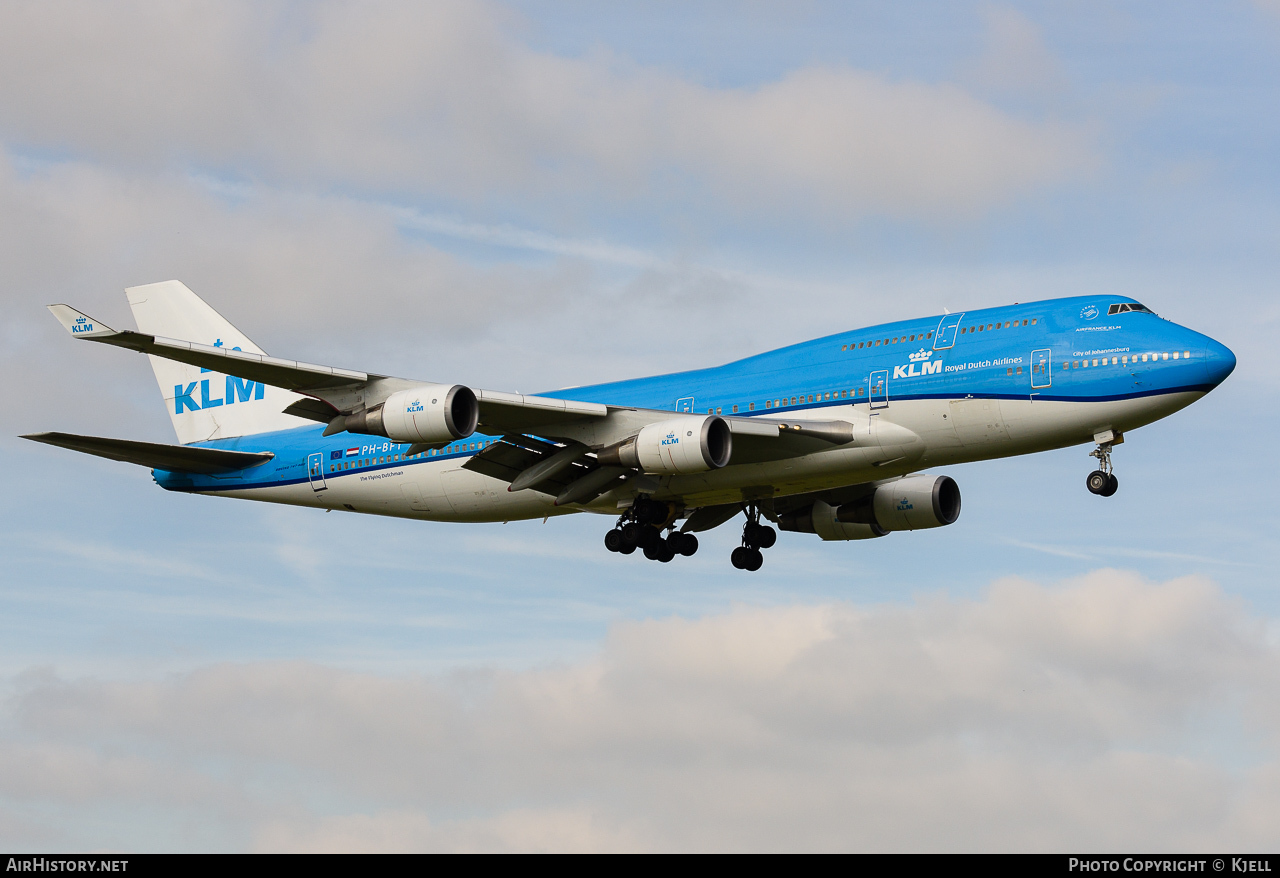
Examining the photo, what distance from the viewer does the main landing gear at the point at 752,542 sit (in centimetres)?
4131

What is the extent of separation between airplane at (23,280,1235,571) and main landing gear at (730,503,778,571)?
51mm

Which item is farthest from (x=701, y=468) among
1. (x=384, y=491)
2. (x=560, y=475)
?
(x=384, y=491)

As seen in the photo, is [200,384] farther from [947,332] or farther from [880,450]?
[947,332]

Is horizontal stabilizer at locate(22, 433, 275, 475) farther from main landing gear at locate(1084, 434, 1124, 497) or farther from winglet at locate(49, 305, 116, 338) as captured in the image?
main landing gear at locate(1084, 434, 1124, 497)

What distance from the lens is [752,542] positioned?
136 ft

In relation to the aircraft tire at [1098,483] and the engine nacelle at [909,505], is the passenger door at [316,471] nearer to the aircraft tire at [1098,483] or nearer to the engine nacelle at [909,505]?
the engine nacelle at [909,505]

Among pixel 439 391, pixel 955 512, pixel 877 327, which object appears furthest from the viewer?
pixel 955 512

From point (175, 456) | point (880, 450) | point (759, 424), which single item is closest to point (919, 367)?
point (880, 450)

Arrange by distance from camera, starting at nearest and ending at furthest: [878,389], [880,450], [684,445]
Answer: [684,445]
[880,450]
[878,389]

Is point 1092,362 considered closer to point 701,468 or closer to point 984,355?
point 984,355

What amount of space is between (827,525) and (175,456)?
755 inches

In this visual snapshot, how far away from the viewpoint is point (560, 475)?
1473 inches

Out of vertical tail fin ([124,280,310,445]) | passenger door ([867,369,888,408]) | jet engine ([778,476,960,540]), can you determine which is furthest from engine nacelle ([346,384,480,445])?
jet engine ([778,476,960,540])

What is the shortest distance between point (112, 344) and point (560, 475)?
11.9 metres
